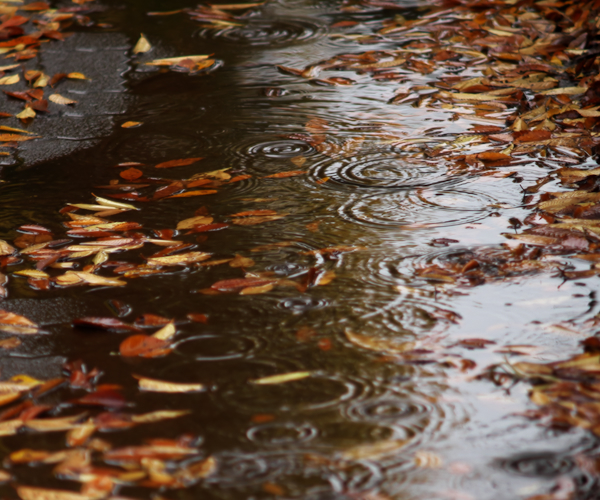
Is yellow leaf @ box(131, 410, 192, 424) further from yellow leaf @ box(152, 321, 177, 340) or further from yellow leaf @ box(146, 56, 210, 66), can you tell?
yellow leaf @ box(146, 56, 210, 66)

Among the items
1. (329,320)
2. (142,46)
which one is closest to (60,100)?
(142,46)

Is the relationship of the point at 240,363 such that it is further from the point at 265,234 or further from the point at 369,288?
the point at 265,234

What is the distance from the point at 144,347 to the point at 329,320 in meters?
0.52

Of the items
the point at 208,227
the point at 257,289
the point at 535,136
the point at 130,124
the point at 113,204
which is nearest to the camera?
the point at 257,289

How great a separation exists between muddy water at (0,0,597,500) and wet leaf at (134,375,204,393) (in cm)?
2

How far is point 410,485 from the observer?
48.6 inches

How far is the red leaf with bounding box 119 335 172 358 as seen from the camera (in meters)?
1.66

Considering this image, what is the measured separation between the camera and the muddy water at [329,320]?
1.29 meters

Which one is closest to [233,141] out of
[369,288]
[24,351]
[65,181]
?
[65,181]

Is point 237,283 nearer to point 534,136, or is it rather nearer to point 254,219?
point 254,219

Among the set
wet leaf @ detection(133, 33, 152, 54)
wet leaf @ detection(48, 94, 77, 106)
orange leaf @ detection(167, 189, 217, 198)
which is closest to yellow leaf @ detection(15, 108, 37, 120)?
wet leaf @ detection(48, 94, 77, 106)

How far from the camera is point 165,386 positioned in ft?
5.06

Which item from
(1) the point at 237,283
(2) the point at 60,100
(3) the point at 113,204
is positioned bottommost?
(1) the point at 237,283

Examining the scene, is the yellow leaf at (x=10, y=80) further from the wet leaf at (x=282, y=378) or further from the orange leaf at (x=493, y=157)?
the wet leaf at (x=282, y=378)
